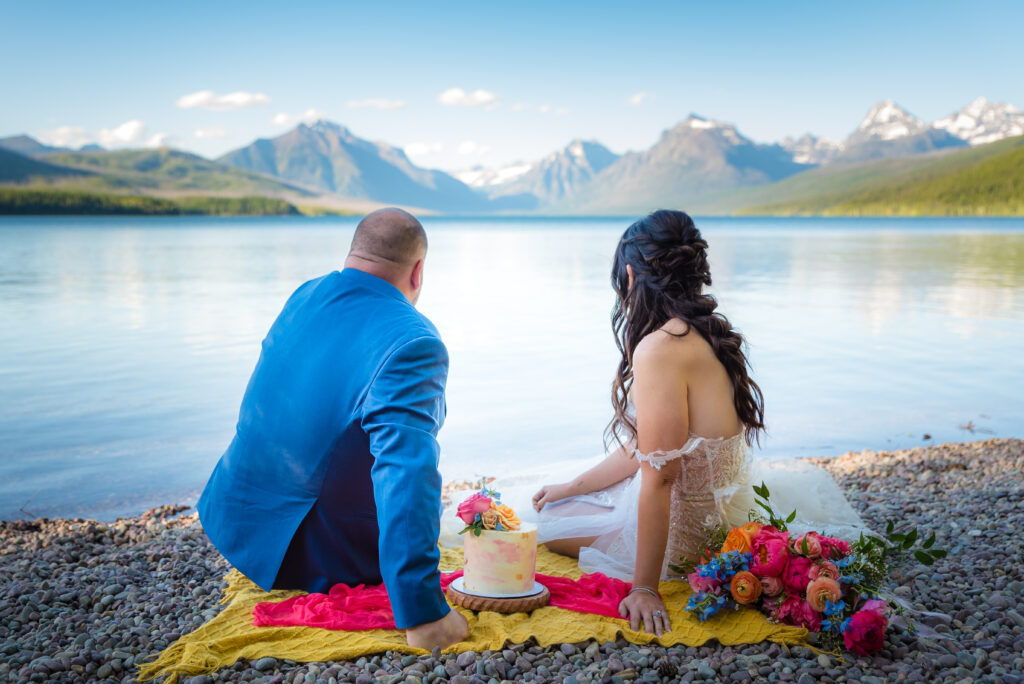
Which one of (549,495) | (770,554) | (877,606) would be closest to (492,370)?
(549,495)

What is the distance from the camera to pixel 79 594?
4.33 m

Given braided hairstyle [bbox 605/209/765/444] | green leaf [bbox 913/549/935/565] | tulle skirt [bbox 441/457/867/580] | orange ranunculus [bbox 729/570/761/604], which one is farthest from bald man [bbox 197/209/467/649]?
green leaf [bbox 913/549/935/565]

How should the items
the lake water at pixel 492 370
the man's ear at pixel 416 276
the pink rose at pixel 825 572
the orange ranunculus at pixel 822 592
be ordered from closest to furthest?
the orange ranunculus at pixel 822 592 < the pink rose at pixel 825 572 < the man's ear at pixel 416 276 < the lake water at pixel 492 370

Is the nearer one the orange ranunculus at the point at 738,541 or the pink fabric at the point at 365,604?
the pink fabric at the point at 365,604

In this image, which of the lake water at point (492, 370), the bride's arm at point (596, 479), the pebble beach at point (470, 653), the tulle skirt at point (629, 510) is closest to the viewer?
the pebble beach at point (470, 653)

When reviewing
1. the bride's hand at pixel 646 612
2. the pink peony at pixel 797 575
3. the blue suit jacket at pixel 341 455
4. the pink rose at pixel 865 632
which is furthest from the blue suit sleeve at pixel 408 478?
the pink rose at pixel 865 632

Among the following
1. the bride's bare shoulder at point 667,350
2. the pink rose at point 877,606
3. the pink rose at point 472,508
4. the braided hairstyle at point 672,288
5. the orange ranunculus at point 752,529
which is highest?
the braided hairstyle at point 672,288

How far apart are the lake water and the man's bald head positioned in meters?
4.37

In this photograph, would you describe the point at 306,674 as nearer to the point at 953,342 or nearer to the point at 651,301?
the point at 651,301

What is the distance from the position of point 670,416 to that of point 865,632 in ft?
4.10

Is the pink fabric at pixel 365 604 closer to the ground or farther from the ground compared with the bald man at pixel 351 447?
closer to the ground

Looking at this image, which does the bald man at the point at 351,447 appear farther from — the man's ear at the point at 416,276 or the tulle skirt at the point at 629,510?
the tulle skirt at the point at 629,510

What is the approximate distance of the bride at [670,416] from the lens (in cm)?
388

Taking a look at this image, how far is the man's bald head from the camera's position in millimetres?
3979
